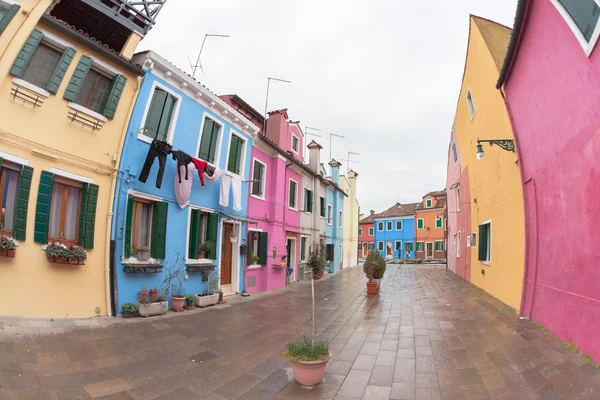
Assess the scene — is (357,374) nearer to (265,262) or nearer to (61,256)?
(61,256)

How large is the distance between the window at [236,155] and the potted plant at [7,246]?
6546 mm

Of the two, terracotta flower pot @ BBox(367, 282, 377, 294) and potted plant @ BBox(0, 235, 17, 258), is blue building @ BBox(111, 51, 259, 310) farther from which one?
terracotta flower pot @ BBox(367, 282, 377, 294)

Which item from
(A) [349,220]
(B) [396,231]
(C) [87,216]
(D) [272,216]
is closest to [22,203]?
(C) [87,216]

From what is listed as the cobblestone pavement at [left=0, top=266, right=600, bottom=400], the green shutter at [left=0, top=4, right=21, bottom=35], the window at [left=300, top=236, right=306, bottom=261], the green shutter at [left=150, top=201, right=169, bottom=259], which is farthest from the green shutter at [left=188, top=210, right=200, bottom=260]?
the window at [left=300, top=236, right=306, bottom=261]

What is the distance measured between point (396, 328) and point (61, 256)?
6.88 metres

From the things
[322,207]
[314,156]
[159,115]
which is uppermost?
[314,156]

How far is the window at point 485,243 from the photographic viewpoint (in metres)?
11.5

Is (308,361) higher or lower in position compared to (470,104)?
lower

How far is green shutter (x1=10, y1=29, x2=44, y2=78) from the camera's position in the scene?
5699 mm

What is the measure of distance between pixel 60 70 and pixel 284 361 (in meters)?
6.88

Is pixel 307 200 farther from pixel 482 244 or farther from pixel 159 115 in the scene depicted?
pixel 159 115

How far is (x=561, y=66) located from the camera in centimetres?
547

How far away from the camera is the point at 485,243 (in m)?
11.8

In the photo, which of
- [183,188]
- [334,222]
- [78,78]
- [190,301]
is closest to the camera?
[78,78]
